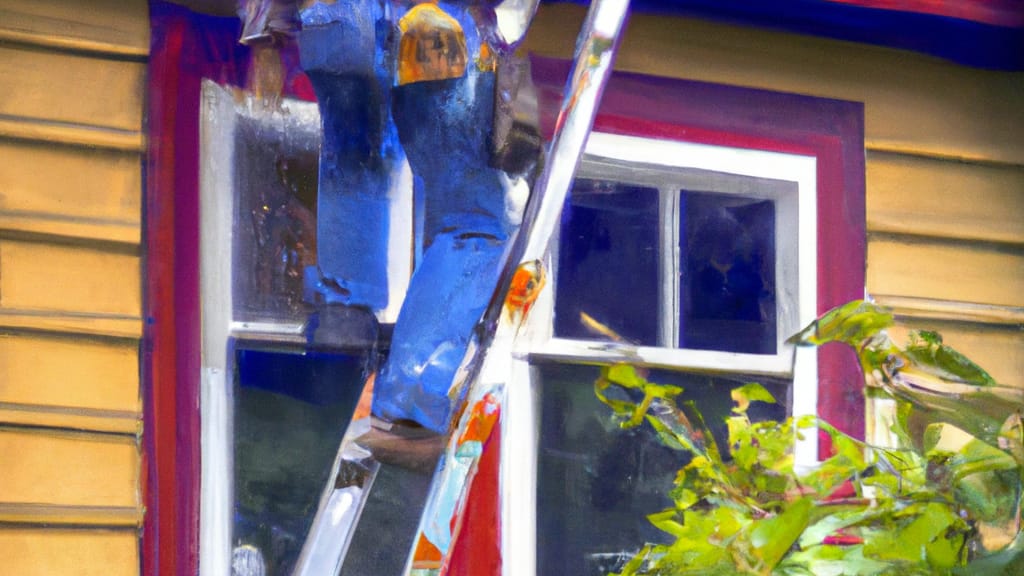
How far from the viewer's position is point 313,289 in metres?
1.67

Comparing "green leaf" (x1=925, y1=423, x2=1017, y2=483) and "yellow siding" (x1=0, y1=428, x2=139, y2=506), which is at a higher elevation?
"green leaf" (x1=925, y1=423, x2=1017, y2=483)

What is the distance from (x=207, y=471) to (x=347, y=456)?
221mm

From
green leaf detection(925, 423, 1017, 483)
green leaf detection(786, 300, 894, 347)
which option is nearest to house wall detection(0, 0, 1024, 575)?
green leaf detection(786, 300, 894, 347)

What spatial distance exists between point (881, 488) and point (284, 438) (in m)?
0.94

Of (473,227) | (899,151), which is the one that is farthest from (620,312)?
(899,151)

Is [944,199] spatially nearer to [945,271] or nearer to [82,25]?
[945,271]

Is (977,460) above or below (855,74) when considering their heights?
below

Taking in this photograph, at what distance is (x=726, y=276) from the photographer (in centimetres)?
184

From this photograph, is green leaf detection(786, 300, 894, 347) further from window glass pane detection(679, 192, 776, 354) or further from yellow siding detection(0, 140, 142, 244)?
yellow siding detection(0, 140, 142, 244)

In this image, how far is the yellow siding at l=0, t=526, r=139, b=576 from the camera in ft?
5.02

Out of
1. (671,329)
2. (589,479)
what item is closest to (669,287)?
(671,329)

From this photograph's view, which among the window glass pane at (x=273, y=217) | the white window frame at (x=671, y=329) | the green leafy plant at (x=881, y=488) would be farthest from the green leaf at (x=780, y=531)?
the window glass pane at (x=273, y=217)

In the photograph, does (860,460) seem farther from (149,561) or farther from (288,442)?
(149,561)

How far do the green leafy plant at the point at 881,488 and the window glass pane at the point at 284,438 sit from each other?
611 millimetres
